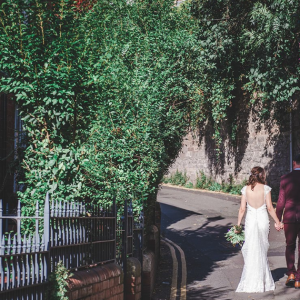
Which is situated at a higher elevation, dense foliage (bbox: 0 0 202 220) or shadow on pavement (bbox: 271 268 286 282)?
dense foliage (bbox: 0 0 202 220)

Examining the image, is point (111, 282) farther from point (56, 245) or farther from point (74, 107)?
point (74, 107)

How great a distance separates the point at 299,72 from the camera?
16.0m

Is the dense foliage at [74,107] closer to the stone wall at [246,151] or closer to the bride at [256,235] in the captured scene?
the bride at [256,235]

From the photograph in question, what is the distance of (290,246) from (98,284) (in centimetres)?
402

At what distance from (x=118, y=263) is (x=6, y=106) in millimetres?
5678

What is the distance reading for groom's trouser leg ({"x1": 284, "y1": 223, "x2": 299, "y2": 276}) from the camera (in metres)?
8.76

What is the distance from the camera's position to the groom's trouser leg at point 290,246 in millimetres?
8758

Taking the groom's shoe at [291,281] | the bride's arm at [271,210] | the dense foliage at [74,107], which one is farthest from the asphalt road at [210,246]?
the dense foliage at [74,107]

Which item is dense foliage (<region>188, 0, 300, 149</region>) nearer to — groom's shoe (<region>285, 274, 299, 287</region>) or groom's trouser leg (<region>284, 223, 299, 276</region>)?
groom's trouser leg (<region>284, 223, 299, 276</region>)

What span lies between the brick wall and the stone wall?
12400 mm

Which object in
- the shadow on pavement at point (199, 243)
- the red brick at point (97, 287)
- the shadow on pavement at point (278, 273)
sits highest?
the red brick at point (97, 287)

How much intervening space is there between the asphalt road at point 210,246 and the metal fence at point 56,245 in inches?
97.7

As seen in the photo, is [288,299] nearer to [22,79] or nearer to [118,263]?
[118,263]

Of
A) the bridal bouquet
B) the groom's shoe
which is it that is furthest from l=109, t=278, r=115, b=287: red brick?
the groom's shoe
